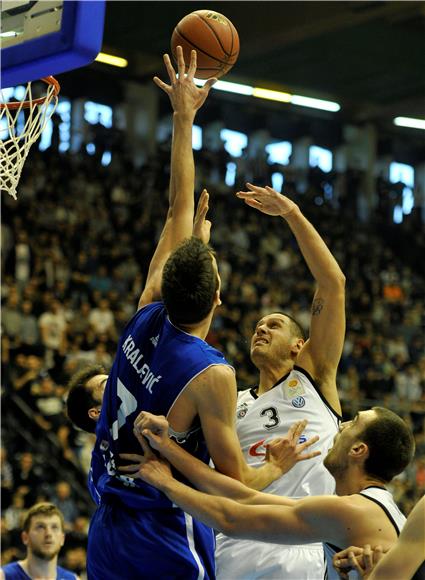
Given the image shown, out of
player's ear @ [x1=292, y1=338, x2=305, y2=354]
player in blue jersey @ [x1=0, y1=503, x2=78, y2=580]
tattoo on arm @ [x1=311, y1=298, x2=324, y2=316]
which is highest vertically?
tattoo on arm @ [x1=311, y1=298, x2=324, y2=316]

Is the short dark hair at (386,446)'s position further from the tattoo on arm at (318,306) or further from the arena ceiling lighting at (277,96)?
the arena ceiling lighting at (277,96)

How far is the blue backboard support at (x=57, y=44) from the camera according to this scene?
11.7 ft

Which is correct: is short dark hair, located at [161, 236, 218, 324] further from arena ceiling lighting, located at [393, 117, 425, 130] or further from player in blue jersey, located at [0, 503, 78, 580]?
arena ceiling lighting, located at [393, 117, 425, 130]

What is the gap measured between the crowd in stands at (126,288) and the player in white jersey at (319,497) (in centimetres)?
706

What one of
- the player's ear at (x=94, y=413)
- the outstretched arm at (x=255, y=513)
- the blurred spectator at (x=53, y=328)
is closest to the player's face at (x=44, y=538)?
the player's ear at (x=94, y=413)

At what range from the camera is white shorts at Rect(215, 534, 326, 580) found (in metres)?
4.63

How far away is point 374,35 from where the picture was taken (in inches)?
791

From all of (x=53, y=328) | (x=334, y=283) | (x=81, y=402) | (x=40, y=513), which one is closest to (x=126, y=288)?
(x=53, y=328)

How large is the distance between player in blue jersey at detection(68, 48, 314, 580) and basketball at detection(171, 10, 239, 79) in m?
1.56

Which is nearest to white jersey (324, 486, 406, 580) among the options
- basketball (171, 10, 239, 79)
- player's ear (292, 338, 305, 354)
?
player's ear (292, 338, 305, 354)

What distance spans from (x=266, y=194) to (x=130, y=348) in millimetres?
1247

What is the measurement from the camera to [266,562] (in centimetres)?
464

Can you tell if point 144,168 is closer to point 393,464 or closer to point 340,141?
point 340,141

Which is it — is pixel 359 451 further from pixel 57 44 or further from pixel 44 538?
pixel 44 538
